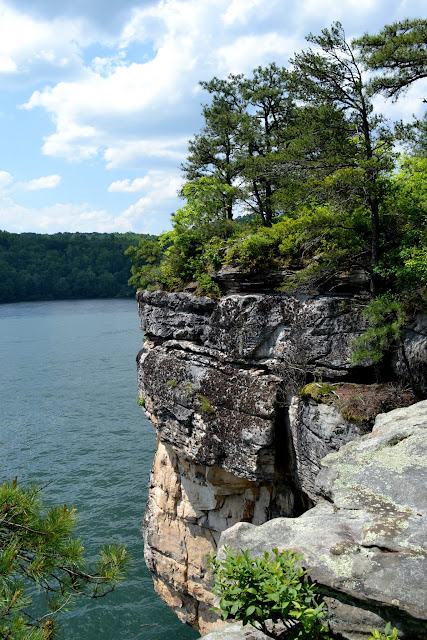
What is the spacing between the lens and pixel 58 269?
92750 mm

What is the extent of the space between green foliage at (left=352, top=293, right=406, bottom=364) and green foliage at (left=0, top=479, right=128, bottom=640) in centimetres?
729

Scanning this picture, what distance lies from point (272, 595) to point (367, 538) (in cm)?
134

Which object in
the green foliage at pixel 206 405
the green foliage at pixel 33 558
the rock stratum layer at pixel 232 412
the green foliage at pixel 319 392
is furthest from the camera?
the green foliage at pixel 206 405

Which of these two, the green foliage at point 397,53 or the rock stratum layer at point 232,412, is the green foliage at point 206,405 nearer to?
the rock stratum layer at point 232,412

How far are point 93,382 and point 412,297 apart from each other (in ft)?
108

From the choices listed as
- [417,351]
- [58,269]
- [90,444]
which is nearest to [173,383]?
[417,351]

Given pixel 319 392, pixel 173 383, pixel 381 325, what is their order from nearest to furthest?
pixel 381 325
pixel 319 392
pixel 173 383

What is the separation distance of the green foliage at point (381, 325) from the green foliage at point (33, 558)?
23.9ft

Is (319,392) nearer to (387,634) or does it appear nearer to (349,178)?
(349,178)

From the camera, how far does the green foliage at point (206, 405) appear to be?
50.1 ft

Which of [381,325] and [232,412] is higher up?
[381,325]

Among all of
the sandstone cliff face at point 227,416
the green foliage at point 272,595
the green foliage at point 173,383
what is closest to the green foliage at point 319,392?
the sandstone cliff face at point 227,416

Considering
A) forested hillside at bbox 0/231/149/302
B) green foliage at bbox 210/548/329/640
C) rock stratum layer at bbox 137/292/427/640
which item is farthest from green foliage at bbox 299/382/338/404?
forested hillside at bbox 0/231/149/302

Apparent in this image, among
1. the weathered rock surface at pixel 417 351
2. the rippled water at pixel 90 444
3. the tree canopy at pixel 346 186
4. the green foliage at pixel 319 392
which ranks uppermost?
the tree canopy at pixel 346 186
